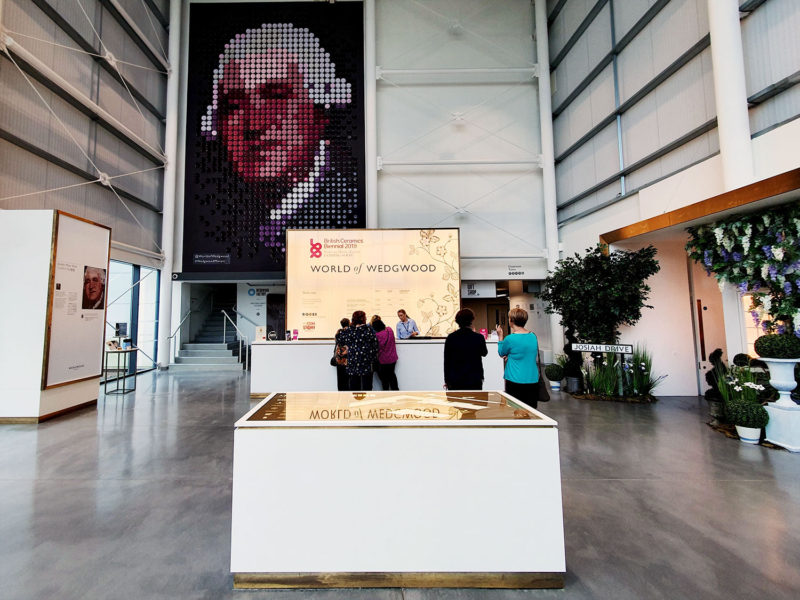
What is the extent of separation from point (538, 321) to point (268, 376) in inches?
319

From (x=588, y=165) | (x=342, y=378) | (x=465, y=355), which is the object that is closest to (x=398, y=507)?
(x=465, y=355)

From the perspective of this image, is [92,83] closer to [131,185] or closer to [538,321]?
[131,185]

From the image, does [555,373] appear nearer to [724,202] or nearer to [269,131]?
[724,202]

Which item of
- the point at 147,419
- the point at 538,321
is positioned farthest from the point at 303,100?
the point at 538,321

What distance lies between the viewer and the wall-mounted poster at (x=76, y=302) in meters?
4.83

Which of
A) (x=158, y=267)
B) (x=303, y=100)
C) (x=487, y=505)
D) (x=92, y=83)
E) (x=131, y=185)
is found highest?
(x=303, y=100)

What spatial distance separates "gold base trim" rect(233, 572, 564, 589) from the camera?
172cm

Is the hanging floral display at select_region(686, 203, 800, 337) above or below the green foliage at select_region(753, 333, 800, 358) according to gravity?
above

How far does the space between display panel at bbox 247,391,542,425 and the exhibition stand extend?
0.10 metres

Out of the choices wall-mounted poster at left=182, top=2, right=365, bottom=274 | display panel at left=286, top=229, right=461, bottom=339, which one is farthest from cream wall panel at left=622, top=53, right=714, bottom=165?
wall-mounted poster at left=182, top=2, right=365, bottom=274

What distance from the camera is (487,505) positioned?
171cm

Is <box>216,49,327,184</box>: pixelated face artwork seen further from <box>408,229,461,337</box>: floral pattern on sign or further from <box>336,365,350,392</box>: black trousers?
<box>336,365,350,392</box>: black trousers

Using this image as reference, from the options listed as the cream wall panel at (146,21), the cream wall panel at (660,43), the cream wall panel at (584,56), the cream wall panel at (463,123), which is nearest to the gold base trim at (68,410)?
the cream wall panel at (463,123)

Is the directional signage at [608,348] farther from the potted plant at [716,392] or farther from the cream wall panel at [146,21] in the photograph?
the cream wall panel at [146,21]
